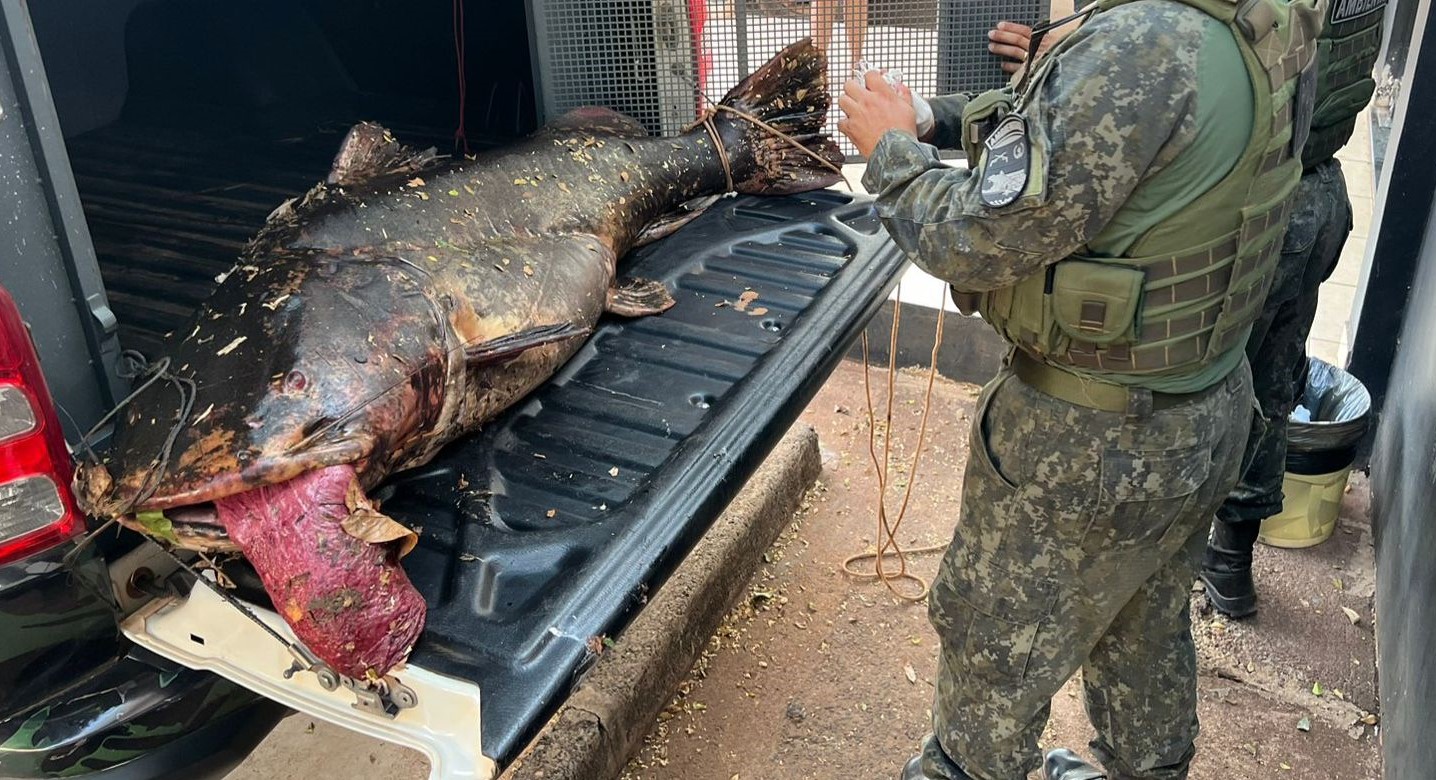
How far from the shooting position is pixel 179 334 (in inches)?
82.6

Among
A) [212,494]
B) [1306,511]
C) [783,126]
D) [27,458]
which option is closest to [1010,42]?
[783,126]

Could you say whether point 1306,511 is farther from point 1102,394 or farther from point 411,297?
point 411,297

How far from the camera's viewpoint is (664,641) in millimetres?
3238

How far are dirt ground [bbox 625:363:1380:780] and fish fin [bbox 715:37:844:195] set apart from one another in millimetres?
1335

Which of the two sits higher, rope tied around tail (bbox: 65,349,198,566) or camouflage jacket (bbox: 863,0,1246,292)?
camouflage jacket (bbox: 863,0,1246,292)

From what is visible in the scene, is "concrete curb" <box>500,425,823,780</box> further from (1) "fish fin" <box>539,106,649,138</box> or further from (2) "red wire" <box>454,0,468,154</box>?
(2) "red wire" <box>454,0,468,154</box>

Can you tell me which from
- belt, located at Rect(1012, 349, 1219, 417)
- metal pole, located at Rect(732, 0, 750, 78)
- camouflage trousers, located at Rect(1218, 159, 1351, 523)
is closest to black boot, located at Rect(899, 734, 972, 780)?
belt, located at Rect(1012, 349, 1219, 417)

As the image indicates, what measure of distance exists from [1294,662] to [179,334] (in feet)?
10.5

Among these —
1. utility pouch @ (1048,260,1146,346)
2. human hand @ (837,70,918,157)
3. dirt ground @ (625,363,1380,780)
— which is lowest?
dirt ground @ (625,363,1380,780)

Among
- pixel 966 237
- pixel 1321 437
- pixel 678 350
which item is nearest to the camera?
pixel 966 237

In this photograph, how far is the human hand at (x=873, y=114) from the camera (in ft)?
7.61

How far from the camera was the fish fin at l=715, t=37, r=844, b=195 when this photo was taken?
10.9 feet

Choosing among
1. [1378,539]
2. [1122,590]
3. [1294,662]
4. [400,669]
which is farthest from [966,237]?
[1378,539]

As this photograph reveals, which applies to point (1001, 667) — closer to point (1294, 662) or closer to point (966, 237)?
point (966, 237)
